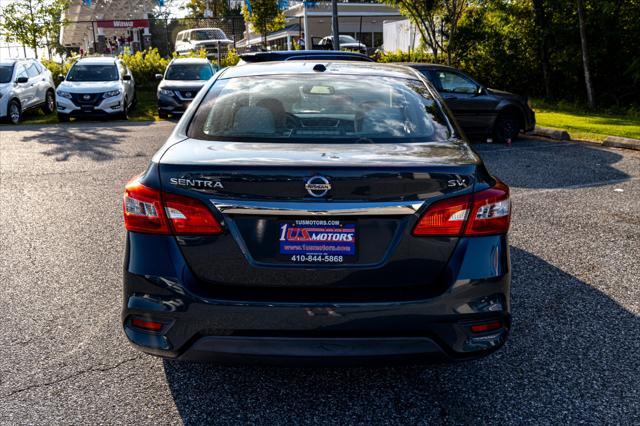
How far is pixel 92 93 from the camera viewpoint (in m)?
19.0

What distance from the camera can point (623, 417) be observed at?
3.17 metres

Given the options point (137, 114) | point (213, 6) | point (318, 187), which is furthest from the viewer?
point (213, 6)

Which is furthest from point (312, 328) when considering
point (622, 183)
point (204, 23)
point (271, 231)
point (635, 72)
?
point (204, 23)

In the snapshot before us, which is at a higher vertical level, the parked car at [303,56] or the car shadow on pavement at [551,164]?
the parked car at [303,56]

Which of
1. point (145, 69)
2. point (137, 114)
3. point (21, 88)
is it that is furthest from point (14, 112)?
point (145, 69)

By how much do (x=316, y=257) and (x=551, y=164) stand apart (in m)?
8.93

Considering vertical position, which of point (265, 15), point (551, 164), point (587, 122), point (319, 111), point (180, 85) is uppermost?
point (265, 15)

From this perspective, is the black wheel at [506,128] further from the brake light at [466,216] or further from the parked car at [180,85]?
the brake light at [466,216]

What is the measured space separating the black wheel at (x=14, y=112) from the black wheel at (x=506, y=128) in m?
13.5

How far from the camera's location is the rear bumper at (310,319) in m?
2.85

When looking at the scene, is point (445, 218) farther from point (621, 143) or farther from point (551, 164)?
point (621, 143)

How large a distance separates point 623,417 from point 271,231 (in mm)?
1888

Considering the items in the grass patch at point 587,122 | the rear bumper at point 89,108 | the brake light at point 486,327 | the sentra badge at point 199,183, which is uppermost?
the sentra badge at point 199,183

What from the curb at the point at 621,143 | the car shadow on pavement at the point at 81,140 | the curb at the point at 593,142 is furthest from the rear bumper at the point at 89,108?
the curb at the point at 621,143
